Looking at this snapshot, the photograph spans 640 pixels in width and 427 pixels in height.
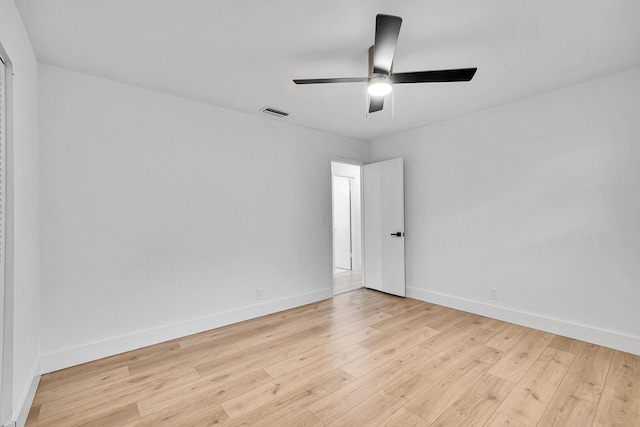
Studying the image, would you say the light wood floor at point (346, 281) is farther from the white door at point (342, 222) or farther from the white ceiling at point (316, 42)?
the white ceiling at point (316, 42)

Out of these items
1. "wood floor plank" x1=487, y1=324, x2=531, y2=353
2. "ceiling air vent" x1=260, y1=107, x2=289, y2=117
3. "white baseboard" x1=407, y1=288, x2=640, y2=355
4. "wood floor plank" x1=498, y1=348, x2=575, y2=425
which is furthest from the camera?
"ceiling air vent" x1=260, y1=107, x2=289, y2=117

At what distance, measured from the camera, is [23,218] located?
1809 mm

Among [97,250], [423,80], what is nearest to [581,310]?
[423,80]

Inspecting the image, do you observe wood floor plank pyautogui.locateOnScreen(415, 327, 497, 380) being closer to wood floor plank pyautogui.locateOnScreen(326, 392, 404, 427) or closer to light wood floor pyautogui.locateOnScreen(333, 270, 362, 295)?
wood floor plank pyautogui.locateOnScreen(326, 392, 404, 427)

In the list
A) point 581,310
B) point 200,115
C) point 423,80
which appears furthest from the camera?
point 200,115

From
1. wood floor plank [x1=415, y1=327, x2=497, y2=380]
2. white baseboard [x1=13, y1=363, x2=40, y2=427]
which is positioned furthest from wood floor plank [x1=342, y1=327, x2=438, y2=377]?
white baseboard [x1=13, y1=363, x2=40, y2=427]

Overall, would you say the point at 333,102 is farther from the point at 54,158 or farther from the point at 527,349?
the point at 527,349

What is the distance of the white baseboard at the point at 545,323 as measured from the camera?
2.51 m

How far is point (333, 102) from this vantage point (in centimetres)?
312

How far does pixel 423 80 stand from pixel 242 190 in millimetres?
2265

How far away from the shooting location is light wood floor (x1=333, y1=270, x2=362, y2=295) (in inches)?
186

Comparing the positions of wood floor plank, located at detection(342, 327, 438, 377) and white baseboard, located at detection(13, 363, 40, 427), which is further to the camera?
wood floor plank, located at detection(342, 327, 438, 377)

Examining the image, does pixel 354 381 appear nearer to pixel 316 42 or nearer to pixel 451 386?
pixel 451 386

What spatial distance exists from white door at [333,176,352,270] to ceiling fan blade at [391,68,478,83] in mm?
4396
